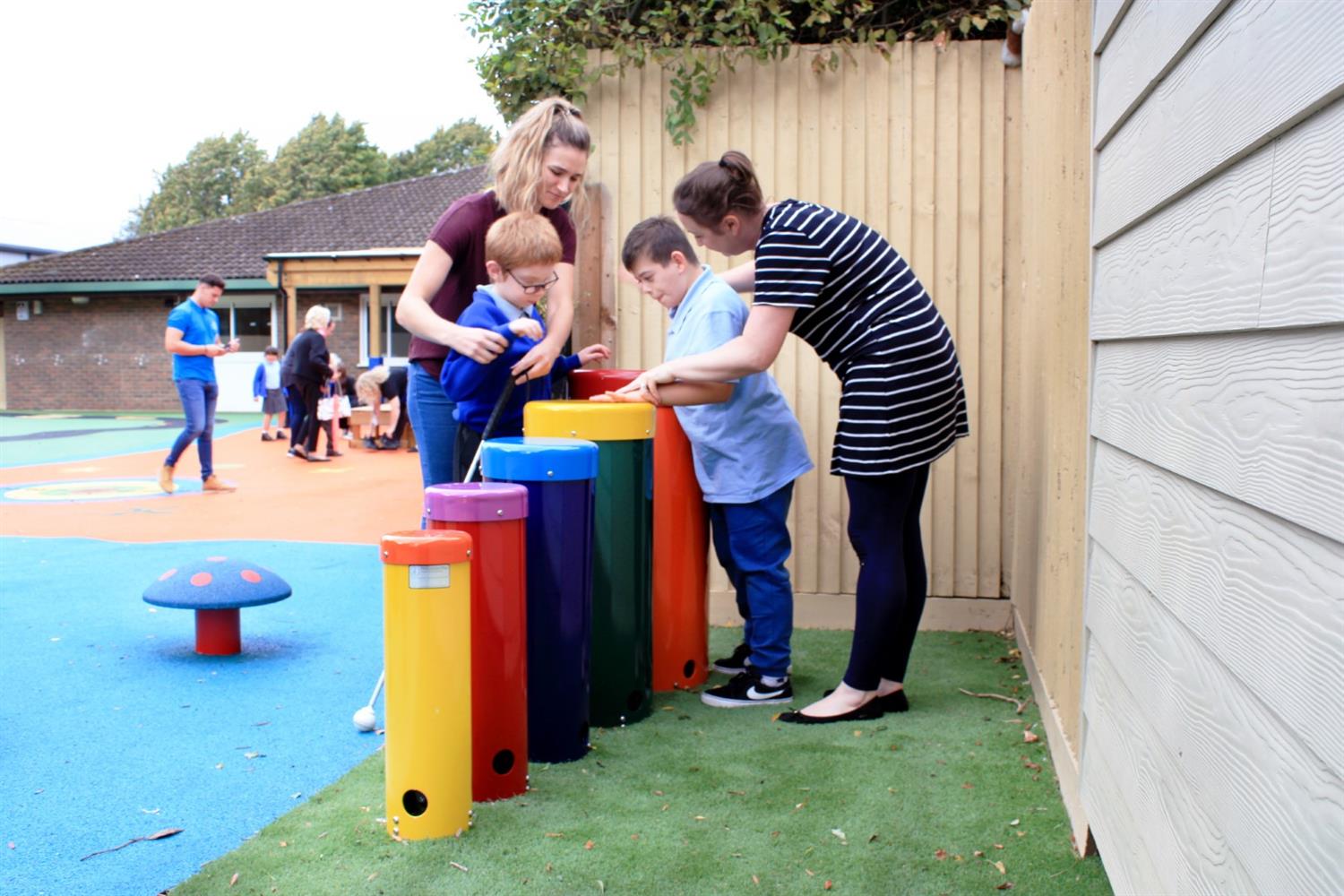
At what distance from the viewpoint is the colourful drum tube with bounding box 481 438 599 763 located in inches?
122

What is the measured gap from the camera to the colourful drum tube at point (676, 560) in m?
3.91

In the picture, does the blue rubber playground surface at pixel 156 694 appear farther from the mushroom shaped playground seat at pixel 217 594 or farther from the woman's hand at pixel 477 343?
the woman's hand at pixel 477 343

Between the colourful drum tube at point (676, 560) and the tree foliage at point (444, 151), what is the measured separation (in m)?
56.9

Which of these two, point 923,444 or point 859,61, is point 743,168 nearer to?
point 923,444

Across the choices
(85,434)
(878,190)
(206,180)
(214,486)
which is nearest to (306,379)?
(214,486)

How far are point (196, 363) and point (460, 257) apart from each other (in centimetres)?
680

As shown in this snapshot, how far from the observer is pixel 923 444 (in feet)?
11.1

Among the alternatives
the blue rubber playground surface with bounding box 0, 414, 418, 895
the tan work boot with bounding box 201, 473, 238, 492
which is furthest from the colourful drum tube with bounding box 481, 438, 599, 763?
the tan work boot with bounding box 201, 473, 238, 492

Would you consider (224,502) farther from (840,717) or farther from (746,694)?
(840,717)

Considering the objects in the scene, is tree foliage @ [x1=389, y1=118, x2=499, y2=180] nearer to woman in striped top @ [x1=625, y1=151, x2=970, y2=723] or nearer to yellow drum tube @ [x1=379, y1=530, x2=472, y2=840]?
woman in striped top @ [x1=625, y1=151, x2=970, y2=723]

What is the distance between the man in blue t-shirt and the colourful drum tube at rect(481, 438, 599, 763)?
7.05 m

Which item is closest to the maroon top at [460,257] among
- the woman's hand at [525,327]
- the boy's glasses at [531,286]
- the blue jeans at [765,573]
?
the boy's glasses at [531,286]

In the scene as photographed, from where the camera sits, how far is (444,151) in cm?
6031

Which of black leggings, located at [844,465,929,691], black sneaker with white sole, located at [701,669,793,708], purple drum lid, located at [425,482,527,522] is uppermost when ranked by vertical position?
purple drum lid, located at [425,482,527,522]
